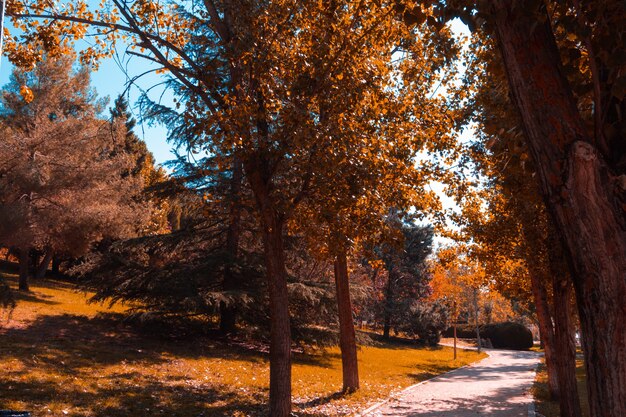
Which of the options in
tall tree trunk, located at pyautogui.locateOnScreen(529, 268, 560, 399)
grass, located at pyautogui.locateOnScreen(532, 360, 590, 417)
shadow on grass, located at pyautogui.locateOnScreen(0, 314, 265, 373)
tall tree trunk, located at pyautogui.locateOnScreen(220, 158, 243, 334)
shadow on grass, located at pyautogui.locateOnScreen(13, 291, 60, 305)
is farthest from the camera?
shadow on grass, located at pyautogui.locateOnScreen(13, 291, 60, 305)

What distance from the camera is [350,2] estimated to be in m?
8.59

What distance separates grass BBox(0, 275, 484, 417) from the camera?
29.2ft

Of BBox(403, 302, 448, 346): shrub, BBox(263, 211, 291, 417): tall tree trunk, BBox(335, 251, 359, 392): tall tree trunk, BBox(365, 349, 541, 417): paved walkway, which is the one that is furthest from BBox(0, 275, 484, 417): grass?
BBox(403, 302, 448, 346): shrub

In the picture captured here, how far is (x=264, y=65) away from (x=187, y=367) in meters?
8.59

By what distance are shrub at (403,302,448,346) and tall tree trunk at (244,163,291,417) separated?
30539 millimetres

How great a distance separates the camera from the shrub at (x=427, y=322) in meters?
37.8

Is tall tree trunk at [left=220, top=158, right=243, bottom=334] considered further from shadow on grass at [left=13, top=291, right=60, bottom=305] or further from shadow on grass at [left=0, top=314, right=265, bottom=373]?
shadow on grass at [left=13, top=291, right=60, bottom=305]

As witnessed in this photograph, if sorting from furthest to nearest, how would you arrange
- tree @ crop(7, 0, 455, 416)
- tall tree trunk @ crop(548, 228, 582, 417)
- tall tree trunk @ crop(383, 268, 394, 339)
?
tall tree trunk @ crop(383, 268, 394, 339) < tall tree trunk @ crop(548, 228, 582, 417) < tree @ crop(7, 0, 455, 416)

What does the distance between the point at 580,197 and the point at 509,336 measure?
47.2m

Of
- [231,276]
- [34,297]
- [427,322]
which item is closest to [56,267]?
[34,297]

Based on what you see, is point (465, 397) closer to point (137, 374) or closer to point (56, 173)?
point (137, 374)

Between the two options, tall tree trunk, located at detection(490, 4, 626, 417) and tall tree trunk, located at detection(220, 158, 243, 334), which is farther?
tall tree trunk, located at detection(220, 158, 243, 334)

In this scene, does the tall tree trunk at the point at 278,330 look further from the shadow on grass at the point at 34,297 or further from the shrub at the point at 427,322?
the shrub at the point at 427,322

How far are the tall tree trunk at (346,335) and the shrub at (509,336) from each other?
123 feet
